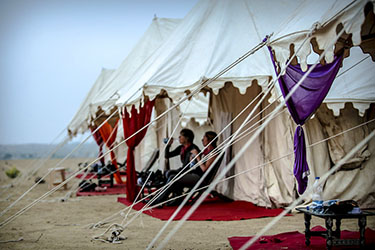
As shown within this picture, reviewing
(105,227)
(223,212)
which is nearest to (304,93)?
(223,212)

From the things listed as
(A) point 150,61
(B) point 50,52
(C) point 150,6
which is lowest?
(A) point 150,61

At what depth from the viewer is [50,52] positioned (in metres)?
45.4

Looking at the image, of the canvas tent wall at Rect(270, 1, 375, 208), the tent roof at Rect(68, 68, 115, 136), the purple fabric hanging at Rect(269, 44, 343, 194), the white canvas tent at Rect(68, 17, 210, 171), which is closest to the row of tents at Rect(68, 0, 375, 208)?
the canvas tent wall at Rect(270, 1, 375, 208)

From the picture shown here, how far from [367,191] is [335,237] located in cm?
236

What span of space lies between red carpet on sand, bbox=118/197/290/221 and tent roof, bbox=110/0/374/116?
1619 mm

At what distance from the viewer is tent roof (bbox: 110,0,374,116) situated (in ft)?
18.1

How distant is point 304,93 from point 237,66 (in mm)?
2109

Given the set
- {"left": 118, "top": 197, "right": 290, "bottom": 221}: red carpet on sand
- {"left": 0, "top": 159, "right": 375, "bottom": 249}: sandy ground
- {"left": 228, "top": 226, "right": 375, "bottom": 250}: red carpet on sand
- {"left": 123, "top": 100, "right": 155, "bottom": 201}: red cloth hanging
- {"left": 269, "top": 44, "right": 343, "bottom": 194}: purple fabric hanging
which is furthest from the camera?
{"left": 123, "top": 100, "right": 155, "bottom": 201}: red cloth hanging

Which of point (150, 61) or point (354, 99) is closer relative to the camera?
point (354, 99)

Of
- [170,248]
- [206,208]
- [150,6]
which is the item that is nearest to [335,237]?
[170,248]

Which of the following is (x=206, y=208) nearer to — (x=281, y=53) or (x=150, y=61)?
(x=150, y=61)

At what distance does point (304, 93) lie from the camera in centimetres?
357

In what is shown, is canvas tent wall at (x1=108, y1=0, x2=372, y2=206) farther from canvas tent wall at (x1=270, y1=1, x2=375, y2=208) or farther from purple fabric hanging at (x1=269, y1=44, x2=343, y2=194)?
purple fabric hanging at (x1=269, y1=44, x2=343, y2=194)

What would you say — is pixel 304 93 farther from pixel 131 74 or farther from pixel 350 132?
pixel 131 74
